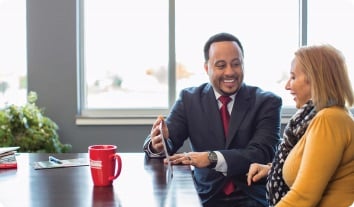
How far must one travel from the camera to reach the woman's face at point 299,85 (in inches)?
58.9

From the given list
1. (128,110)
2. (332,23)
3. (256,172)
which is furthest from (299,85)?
(332,23)

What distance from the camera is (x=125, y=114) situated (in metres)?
3.78

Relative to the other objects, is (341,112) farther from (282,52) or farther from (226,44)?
(282,52)

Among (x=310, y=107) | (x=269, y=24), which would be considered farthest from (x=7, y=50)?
(x=310, y=107)

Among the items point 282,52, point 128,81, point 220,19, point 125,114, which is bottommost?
point 125,114

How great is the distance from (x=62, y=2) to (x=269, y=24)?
165 cm

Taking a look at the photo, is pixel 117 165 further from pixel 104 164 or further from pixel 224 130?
pixel 224 130

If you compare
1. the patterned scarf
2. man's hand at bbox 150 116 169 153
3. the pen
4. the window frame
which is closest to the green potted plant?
the window frame

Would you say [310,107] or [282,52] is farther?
[282,52]

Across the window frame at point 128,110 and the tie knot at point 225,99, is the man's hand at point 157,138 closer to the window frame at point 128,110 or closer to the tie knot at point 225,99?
the tie knot at point 225,99

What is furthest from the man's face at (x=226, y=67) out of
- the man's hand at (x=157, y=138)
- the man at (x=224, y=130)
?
the man's hand at (x=157, y=138)

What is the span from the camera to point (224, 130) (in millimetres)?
2002

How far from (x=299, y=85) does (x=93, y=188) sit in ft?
2.39

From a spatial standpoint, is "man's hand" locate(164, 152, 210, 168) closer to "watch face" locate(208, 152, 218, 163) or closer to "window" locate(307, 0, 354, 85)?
"watch face" locate(208, 152, 218, 163)
